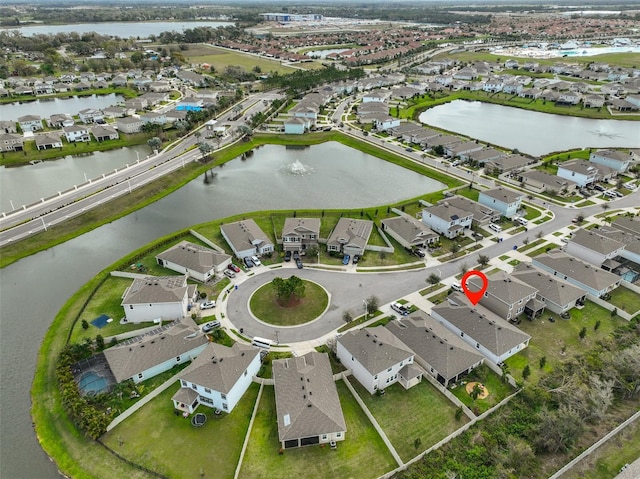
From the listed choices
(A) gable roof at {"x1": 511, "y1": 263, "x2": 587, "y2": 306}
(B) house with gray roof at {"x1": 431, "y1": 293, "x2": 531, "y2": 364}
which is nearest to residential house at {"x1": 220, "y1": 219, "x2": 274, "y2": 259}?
(B) house with gray roof at {"x1": 431, "y1": 293, "x2": 531, "y2": 364}

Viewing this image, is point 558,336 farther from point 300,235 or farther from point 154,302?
point 154,302

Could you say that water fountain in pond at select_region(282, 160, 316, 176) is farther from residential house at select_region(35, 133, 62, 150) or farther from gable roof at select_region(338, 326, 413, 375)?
residential house at select_region(35, 133, 62, 150)

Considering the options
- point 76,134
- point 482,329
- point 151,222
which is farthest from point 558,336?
point 76,134

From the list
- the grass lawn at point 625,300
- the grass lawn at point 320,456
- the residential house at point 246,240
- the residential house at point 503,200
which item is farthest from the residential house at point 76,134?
the grass lawn at point 625,300

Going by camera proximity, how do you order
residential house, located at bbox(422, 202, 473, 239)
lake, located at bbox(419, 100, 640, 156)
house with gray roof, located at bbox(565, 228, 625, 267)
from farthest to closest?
1. lake, located at bbox(419, 100, 640, 156)
2. residential house, located at bbox(422, 202, 473, 239)
3. house with gray roof, located at bbox(565, 228, 625, 267)

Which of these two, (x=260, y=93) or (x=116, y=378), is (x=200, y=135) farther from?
(x=116, y=378)

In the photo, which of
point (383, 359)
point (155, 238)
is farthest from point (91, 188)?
point (383, 359)
